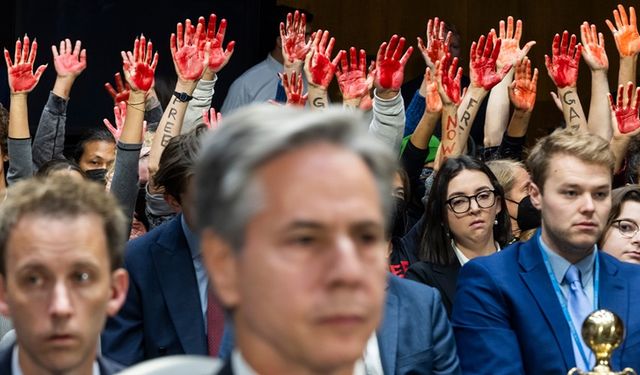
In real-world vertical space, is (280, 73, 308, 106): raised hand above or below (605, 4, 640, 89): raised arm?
below

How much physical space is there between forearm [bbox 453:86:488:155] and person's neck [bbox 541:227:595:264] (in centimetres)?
176

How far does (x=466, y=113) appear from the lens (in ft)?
20.4

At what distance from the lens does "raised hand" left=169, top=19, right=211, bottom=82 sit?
19.3ft

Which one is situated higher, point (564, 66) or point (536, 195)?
point (564, 66)

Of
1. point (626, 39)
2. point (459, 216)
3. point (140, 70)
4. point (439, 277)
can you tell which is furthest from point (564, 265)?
point (626, 39)

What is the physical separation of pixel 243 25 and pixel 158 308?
4.37 m

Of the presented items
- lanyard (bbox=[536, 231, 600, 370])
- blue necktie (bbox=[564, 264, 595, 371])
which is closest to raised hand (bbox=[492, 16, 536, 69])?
lanyard (bbox=[536, 231, 600, 370])

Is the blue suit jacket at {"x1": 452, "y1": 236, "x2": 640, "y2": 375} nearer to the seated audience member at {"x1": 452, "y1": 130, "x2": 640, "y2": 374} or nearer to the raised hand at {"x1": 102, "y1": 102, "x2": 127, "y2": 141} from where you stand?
the seated audience member at {"x1": 452, "y1": 130, "x2": 640, "y2": 374}

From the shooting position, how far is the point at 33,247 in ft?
8.47

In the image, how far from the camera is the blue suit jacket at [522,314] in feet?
13.7

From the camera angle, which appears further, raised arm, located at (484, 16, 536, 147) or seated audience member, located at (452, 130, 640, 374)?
raised arm, located at (484, 16, 536, 147)

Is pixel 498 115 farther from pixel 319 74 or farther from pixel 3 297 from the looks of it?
pixel 3 297

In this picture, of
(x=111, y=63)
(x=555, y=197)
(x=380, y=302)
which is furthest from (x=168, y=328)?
(x=111, y=63)

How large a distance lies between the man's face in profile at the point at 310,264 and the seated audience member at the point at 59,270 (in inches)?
32.8
